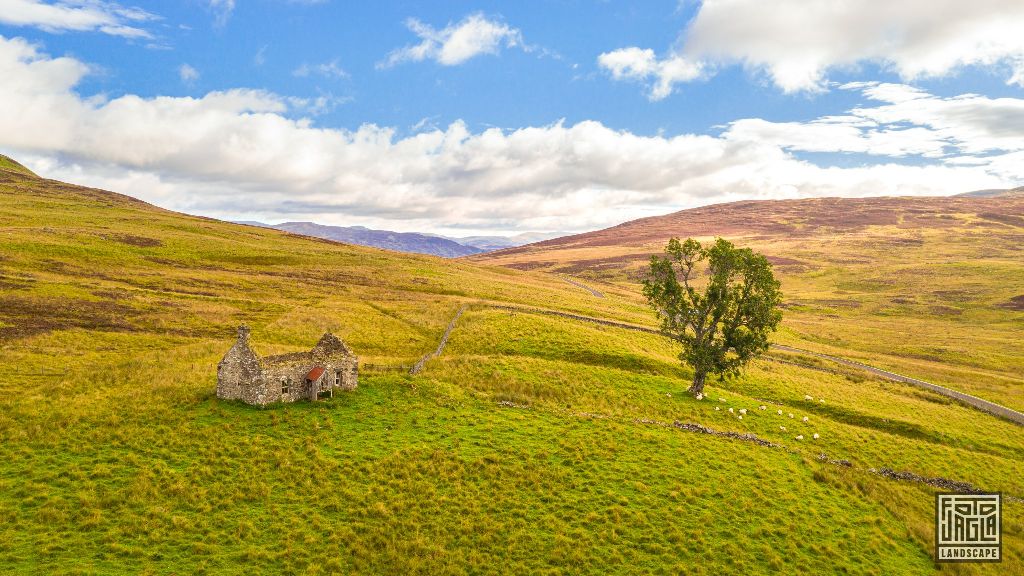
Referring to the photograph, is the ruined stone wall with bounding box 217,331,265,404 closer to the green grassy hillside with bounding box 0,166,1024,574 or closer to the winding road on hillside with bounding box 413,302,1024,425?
the green grassy hillside with bounding box 0,166,1024,574

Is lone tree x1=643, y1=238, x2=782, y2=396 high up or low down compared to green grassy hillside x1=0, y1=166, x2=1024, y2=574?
up

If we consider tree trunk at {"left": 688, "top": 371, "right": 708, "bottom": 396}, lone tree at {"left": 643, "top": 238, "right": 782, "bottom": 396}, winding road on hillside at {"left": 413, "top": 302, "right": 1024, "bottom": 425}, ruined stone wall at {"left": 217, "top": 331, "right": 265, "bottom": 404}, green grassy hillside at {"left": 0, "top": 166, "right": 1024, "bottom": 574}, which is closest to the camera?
green grassy hillside at {"left": 0, "top": 166, "right": 1024, "bottom": 574}

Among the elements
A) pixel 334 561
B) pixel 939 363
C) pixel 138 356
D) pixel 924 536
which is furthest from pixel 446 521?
pixel 939 363

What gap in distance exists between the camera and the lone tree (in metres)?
42.1

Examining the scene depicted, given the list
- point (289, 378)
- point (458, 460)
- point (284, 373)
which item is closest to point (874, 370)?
point (458, 460)

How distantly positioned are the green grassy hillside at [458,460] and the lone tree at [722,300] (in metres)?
4.19

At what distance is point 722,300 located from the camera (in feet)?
145

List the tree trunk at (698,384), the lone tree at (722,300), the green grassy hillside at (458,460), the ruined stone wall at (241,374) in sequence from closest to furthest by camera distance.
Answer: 1. the green grassy hillside at (458,460)
2. the ruined stone wall at (241,374)
3. the lone tree at (722,300)
4. the tree trunk at (698,384)

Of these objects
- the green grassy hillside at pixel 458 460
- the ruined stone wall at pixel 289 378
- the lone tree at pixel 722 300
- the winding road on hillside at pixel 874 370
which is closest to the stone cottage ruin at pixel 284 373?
the ruined stone wall at pixel 289 378

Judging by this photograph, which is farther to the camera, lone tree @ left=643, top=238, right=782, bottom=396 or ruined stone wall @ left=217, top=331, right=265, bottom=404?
lone tree @ left=643, top=238, right=782, bottom=396

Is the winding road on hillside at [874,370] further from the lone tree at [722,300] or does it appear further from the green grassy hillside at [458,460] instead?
the lone tree at [722,300]

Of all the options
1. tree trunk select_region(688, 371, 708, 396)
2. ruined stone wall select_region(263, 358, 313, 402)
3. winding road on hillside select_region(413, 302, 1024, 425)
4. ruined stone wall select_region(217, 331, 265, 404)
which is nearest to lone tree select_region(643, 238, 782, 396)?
tree trunk select_region(688, 371, 708, 396)

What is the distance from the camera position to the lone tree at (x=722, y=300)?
1658 inches

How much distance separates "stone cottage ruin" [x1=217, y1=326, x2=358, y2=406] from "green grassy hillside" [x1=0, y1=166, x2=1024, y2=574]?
143 cm
